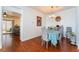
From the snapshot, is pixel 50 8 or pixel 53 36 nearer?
pixel 50 8

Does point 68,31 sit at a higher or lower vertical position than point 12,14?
lower

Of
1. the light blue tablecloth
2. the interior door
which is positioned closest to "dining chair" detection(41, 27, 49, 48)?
the light blue tablecloth

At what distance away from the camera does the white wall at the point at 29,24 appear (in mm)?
2289

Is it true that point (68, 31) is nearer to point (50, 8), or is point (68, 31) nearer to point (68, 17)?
point (68, 17)

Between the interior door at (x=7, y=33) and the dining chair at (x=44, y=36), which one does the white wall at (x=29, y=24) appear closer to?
the dining chair at (x=44, y=36)

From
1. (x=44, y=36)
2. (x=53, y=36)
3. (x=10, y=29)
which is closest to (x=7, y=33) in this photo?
(x=10, y=29)

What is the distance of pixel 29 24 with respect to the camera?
233cm

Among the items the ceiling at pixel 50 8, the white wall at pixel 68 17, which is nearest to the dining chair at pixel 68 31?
the white wall at pixel 68 17

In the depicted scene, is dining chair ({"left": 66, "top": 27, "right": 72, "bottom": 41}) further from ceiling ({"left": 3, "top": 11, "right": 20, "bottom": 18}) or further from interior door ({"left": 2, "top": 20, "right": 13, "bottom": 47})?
interior door ({"left": 2, "top": 20, "right": 13, "bottom": 47})

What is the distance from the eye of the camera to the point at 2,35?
2158 mm

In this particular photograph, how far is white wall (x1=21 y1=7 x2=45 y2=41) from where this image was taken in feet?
7.51

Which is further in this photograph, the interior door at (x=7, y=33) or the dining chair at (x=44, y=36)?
the dining chair at (x=44, y=36)

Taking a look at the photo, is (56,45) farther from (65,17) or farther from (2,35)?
(2,35)
